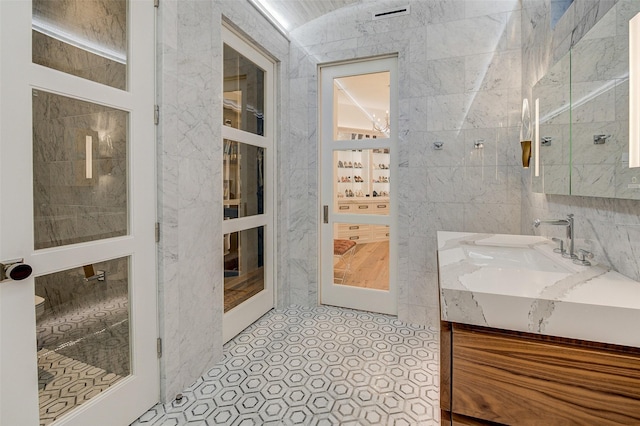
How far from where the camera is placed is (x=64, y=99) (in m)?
1.36

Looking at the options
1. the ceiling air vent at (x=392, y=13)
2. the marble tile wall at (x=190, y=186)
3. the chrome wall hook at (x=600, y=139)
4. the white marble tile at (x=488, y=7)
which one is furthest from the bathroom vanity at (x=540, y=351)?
the ceiling air vent at (x=392, y=13)

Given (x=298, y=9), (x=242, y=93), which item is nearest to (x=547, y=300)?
(x=242, y=93)

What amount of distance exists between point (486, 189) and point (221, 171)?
2.26m

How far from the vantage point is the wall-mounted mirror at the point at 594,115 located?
1.14m

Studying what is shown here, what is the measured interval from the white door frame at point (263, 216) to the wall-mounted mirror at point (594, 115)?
2.26 m

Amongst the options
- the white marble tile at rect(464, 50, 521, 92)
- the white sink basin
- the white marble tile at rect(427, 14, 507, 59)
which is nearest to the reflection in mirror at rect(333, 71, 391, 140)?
the white marble tile at rect(427, 14, 507, 59)

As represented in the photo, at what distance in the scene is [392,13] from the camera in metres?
2.89

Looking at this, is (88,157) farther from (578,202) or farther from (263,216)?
(578,202)

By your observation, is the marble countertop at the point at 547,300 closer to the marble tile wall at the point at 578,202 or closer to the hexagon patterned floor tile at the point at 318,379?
the marble tile wall at the point at 578,202

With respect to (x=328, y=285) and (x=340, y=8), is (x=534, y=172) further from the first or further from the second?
(x=340, y=8)

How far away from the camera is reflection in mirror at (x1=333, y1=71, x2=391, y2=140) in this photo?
3.05 meters

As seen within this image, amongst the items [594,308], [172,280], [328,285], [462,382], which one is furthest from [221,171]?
[594,308]

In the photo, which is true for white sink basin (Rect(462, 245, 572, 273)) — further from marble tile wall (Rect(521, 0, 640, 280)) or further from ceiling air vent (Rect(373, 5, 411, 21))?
ceiling air vent (Rect(373, 5, 411, 21))

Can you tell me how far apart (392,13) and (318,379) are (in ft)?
10.7
